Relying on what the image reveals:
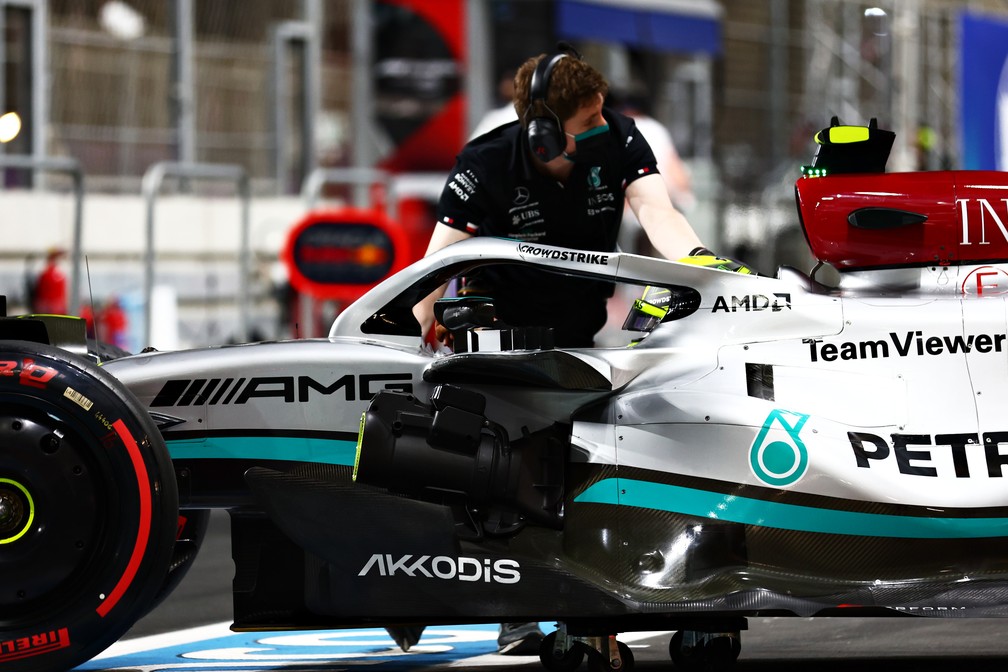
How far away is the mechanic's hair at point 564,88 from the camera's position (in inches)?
221

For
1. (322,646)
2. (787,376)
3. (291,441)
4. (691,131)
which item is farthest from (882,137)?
(691,131)

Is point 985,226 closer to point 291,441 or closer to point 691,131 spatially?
point 291,441

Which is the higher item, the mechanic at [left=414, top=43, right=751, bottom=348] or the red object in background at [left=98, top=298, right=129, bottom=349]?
the mechanic at [left=414, top=43, right=751, bottom=348]

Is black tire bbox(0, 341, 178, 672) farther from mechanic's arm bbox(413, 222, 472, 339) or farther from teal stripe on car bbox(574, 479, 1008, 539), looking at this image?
teal stripe on car bbox(574, 479, 1008, 539)

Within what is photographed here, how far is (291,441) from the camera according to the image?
4891 mm

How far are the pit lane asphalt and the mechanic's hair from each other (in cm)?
177

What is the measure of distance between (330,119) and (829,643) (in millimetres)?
13671

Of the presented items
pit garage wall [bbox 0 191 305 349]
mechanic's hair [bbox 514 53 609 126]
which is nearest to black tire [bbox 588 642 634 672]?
mechanic's hair [bbox 514 53 609 126]

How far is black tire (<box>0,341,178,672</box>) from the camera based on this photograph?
4.57m

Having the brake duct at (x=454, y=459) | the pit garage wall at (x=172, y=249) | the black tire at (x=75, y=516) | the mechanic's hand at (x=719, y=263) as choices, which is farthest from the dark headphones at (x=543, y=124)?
the pit garage wall at (x=172, y=249)

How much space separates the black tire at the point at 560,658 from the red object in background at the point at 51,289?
638 centimetres

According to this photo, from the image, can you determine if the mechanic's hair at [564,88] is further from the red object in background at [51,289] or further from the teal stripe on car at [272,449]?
the red object in background at [51,289]

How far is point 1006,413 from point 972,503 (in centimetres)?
27

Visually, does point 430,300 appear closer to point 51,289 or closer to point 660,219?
point 660,219
